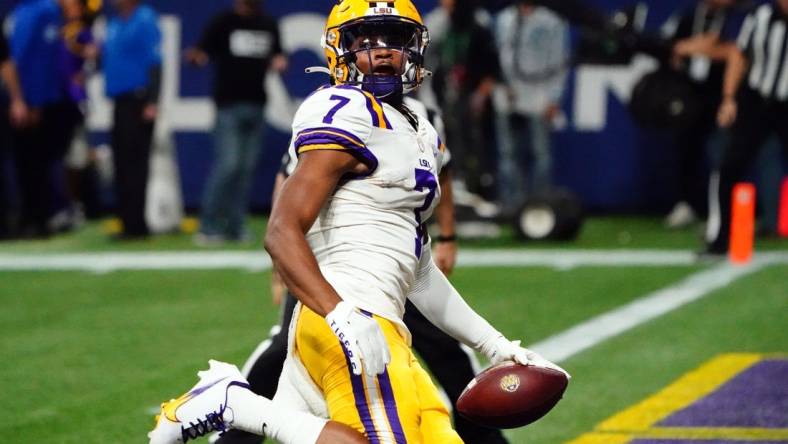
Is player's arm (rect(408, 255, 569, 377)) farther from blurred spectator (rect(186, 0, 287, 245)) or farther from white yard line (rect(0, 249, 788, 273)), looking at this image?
blurred spectator (rect(186, 0, 287, 245))

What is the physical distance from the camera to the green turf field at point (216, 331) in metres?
6.61

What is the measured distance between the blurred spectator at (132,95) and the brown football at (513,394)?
29.2 feet

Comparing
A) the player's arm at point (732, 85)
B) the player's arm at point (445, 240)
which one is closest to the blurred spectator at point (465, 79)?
the player's arm at point (732, 85)

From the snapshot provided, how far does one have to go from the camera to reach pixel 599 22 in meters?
13.8

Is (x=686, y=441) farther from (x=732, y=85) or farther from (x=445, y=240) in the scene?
(x=732, y=85)

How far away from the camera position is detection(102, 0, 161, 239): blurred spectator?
12703 millimetres

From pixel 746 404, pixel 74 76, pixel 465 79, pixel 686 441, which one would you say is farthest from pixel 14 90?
pixel 686 441

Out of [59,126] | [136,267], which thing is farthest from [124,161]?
[136,267]

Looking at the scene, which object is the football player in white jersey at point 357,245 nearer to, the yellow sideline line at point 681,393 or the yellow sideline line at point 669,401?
the yellow sideline line at point 669,401

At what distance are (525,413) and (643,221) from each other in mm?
10104

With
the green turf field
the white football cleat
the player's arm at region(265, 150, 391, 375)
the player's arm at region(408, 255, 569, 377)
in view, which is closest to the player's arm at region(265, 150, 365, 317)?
the player's arm at region(265, 150, 391, 375)

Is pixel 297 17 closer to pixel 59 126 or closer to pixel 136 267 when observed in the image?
pixel 59 126

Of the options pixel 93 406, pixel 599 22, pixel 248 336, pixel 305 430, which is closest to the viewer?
pixel 305 430

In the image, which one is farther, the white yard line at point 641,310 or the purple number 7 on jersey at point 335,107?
the white yard line at point 641,310
